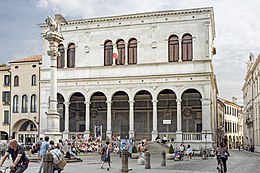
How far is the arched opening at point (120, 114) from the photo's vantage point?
48.4 metres

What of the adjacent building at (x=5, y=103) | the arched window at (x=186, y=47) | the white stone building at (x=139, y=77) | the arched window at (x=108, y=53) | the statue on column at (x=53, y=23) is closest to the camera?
the statue on column at (x=53, y=23)

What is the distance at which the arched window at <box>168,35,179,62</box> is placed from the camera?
44.4 m

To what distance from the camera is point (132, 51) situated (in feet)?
151

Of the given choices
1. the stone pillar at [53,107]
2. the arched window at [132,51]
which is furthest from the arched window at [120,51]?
the stone pillar at [53,107]

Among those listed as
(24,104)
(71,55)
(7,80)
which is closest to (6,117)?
(24,104)

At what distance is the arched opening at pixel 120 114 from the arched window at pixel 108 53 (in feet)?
13.1

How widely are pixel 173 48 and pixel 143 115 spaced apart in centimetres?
880

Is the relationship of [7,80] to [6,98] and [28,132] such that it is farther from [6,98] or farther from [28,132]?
[28,132]

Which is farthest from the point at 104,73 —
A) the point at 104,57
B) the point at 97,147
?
the point at 97,147

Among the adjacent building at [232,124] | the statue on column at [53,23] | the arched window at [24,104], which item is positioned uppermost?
the statue on column at [53,23]

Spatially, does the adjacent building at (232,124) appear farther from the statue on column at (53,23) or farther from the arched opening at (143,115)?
the statue on column at (53,23)

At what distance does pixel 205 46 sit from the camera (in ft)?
142

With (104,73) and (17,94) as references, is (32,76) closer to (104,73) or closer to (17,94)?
A: (17,94)

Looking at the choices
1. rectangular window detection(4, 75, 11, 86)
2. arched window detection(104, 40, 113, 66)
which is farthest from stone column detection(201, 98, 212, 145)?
rectangular window detection(4, 75, 11, 86)
